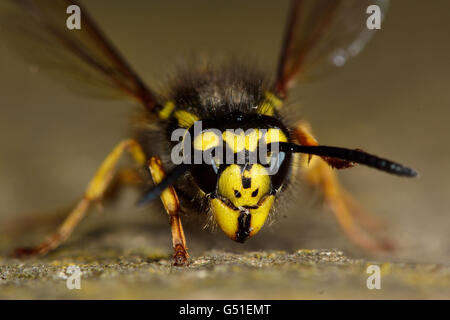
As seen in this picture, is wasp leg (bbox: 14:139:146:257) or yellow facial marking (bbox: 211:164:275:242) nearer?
yellow facial marking (bbox: 211:164:275:242)

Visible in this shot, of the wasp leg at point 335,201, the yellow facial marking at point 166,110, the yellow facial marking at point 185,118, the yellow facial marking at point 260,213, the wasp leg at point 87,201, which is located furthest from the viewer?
the wasp leg at point 335,201

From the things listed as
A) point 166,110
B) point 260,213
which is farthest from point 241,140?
point 166,110

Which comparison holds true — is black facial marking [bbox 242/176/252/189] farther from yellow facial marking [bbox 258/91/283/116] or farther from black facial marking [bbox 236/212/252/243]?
yellow facial marking [bbox 258/91/283/116]

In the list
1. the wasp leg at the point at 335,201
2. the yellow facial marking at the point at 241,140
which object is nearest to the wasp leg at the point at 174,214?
the yellow facial marking at the point at 241,140

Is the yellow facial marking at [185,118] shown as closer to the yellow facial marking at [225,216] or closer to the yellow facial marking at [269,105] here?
the yellow facial marking at [269,105]

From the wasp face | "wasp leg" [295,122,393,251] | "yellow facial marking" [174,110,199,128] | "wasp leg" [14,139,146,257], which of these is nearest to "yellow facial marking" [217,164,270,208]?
the wasp face

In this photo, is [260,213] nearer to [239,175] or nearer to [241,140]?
[239,175]

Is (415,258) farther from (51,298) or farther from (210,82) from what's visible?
(51,298)
